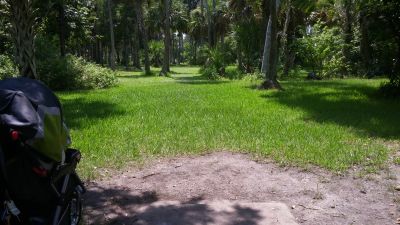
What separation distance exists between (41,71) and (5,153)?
1810cm

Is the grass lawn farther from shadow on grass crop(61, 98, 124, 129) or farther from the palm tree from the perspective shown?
the palm tree

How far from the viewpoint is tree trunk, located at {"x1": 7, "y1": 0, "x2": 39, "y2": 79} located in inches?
417

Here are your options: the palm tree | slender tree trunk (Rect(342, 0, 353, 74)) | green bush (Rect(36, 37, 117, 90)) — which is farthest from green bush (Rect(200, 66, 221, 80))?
the palm tree

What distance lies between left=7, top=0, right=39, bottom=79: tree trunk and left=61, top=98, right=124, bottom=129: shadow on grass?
A: 4.90 ft

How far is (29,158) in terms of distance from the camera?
10.4ft

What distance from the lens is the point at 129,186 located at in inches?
234

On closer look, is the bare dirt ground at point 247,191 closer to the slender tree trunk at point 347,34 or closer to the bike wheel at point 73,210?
the bike wheel at point 73,210

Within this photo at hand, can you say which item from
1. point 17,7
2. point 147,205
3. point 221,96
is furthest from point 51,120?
point 221,96

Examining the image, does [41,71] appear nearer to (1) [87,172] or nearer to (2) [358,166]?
(1) [87,172]

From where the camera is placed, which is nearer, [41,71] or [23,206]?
[23,206]

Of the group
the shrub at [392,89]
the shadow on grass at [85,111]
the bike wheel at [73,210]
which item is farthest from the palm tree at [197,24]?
the bike wheel at [73,210]

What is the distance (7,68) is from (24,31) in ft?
30.4

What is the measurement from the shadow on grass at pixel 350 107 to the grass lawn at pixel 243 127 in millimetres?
20

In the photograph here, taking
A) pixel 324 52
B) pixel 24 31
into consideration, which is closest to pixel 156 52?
pixel 324 52
